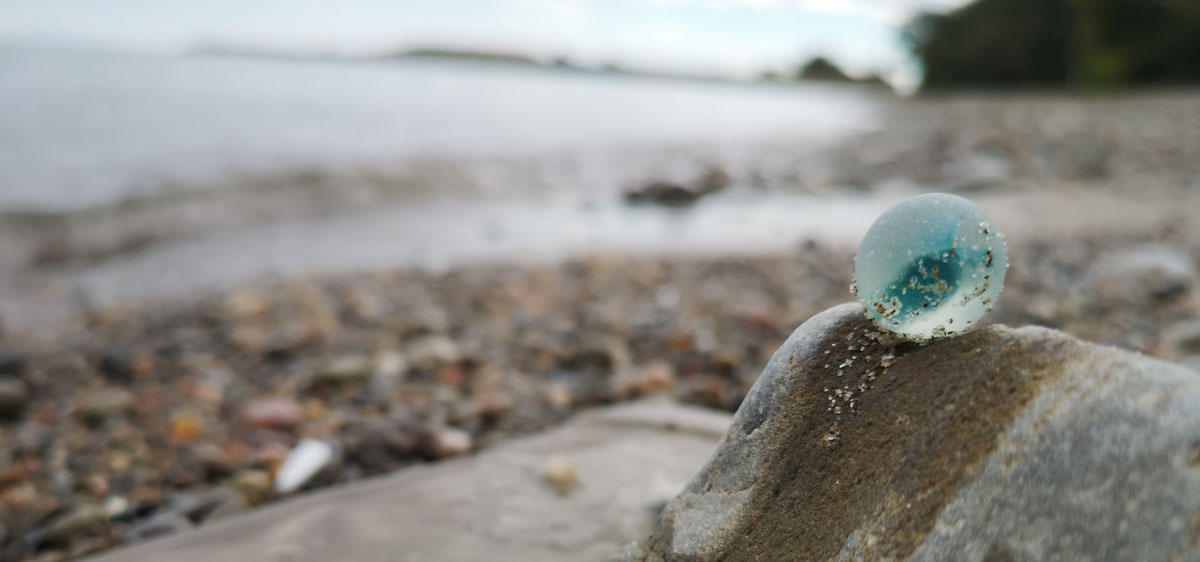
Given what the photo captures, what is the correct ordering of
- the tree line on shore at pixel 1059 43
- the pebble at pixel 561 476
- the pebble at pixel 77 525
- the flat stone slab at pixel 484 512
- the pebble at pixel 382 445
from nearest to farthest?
the flat stone slab at pixel 484 512 → the pebble at pixel 561 476 → the pebble at pixel 77 525 → the pebble at pixel 382 445 → the tree line on shore at pixel 1059 43

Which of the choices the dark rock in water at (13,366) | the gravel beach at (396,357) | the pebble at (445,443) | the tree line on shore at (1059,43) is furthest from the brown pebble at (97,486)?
the tree line on shore at (1059,43)

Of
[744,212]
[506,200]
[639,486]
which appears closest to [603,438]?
[639,486]

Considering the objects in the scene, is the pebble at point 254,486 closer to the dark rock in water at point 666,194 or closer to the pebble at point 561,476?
the pebble at point 561,476

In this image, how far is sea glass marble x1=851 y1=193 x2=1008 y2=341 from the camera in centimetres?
127

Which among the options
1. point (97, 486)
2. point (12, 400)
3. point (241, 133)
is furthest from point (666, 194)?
point (241, 133)

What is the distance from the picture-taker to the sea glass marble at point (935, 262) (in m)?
1.27

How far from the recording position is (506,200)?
9.27 m

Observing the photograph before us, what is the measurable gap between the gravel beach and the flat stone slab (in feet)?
1.18

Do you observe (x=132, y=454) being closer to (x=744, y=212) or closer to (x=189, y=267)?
(x=189, y=267)

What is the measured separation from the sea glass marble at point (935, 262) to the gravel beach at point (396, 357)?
6.45 ft

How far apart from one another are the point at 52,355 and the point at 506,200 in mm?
5667

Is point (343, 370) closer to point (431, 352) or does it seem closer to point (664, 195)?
point (431, 352)

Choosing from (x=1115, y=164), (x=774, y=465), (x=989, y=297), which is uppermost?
(x=989, y=297)

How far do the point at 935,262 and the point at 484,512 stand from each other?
A: 1496mm
